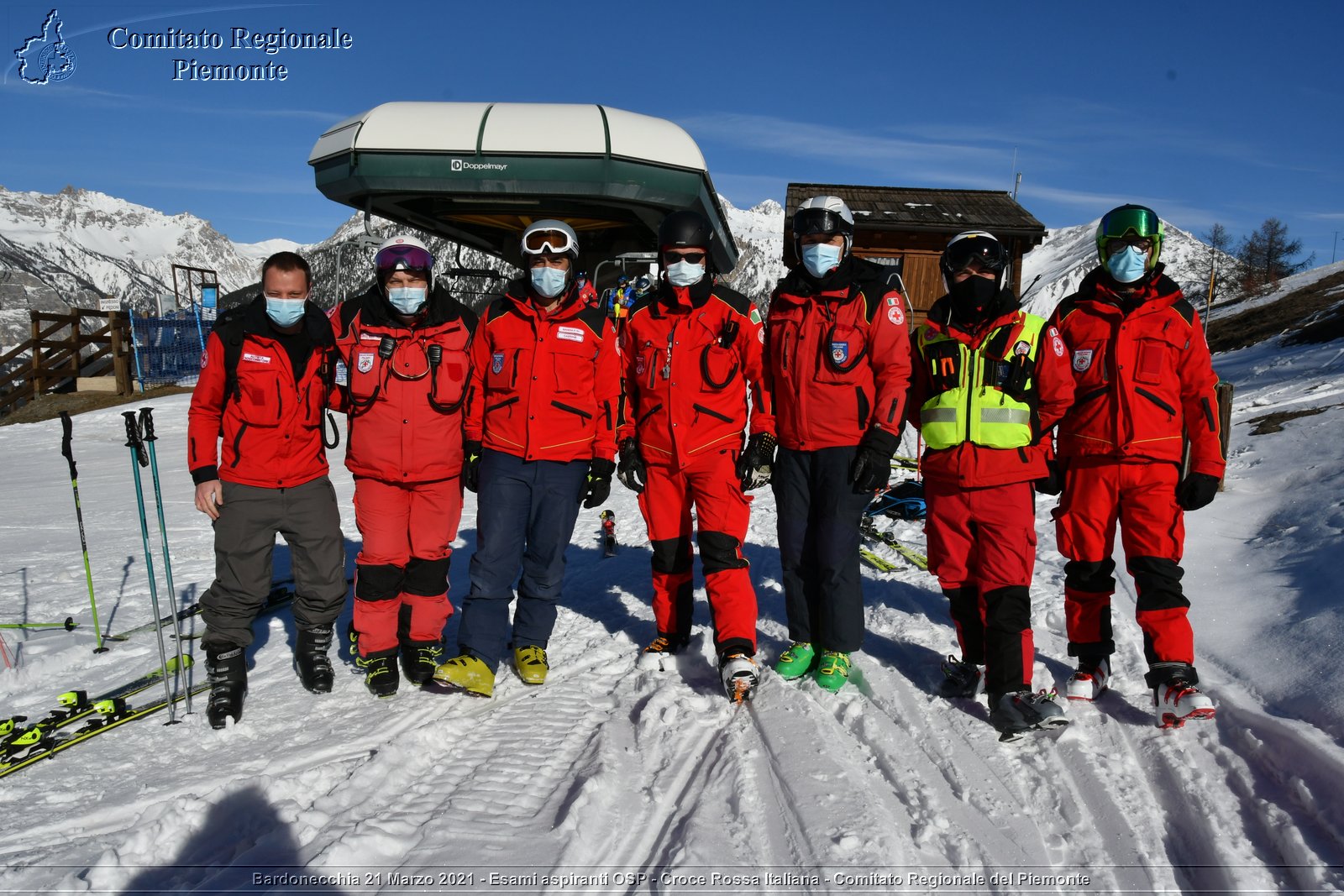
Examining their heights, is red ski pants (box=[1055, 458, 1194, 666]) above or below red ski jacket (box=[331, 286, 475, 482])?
below

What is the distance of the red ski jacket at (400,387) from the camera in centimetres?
326

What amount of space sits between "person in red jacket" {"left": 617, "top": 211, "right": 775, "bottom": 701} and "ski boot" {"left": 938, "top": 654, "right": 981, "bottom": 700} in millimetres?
794

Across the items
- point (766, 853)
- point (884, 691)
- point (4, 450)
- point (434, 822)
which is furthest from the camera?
point (4, 450)

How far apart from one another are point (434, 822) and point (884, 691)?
185 cm

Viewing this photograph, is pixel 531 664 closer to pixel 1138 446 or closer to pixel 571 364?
pixel 571 364

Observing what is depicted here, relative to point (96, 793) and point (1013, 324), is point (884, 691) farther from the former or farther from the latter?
point (96, 793)

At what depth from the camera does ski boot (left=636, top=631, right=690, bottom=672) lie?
3.62m

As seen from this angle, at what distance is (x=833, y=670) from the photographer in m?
3.30

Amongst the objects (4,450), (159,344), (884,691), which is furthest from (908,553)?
(159,344)

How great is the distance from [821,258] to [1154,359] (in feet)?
4.31

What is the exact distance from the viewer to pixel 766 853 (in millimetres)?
2168

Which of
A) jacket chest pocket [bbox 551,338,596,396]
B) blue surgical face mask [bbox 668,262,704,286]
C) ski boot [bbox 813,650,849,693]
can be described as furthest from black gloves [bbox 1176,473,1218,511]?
jacket chest pocket [bbox 551,338,596,396]

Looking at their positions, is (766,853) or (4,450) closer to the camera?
(766,853)

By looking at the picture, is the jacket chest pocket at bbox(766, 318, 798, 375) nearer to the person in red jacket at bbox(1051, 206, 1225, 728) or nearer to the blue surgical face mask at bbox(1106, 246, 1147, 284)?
the person in red jacket at bbox(1051, 206, 1225, 728)
